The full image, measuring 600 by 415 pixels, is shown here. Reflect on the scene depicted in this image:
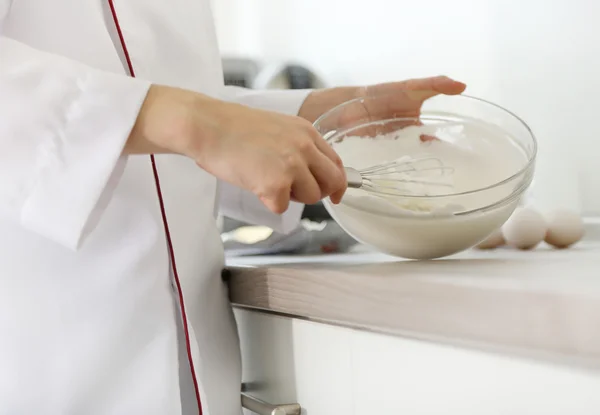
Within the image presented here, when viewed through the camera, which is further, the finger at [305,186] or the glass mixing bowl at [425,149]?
the glass mixing bowl at [425,149]

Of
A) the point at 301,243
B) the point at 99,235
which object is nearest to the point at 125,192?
the point at 99,235

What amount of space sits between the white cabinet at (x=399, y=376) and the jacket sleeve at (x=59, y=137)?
0.61 feet

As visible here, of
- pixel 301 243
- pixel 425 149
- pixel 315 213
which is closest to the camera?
pixel 425 149

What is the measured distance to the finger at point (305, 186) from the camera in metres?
0.36

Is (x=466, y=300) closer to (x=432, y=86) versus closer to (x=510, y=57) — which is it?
(x=432, y=86)

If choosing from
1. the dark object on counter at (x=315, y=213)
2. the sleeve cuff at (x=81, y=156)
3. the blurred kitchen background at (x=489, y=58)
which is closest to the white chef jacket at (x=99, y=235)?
the sleeve cuff at (x=81, y=156)

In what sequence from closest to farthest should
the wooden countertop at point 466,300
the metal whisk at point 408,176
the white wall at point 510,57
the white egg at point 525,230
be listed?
the wooden countertop at point 466,300
the metal whisk at point 408,176
the white egg at point 525,230
the white wall at point 510,57

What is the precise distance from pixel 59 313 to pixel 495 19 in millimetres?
702

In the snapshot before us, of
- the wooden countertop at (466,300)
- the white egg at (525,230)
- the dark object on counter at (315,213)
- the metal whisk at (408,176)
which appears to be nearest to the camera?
the wooden countertop at (466,300)

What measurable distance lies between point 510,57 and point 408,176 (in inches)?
17.8

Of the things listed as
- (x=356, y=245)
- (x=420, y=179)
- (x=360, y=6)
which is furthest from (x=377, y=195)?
(x=360, y=6)

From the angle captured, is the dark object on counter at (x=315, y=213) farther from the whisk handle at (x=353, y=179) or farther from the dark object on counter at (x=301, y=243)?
the whisk handle at (x=353, y=179)

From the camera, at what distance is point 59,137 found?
15.5 inches

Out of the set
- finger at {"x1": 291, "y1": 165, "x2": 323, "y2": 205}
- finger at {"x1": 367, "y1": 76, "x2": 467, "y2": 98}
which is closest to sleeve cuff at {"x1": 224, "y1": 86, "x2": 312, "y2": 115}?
finger at {"x1": 367, "y1": 76, "x2": 467, "y2": 98}
